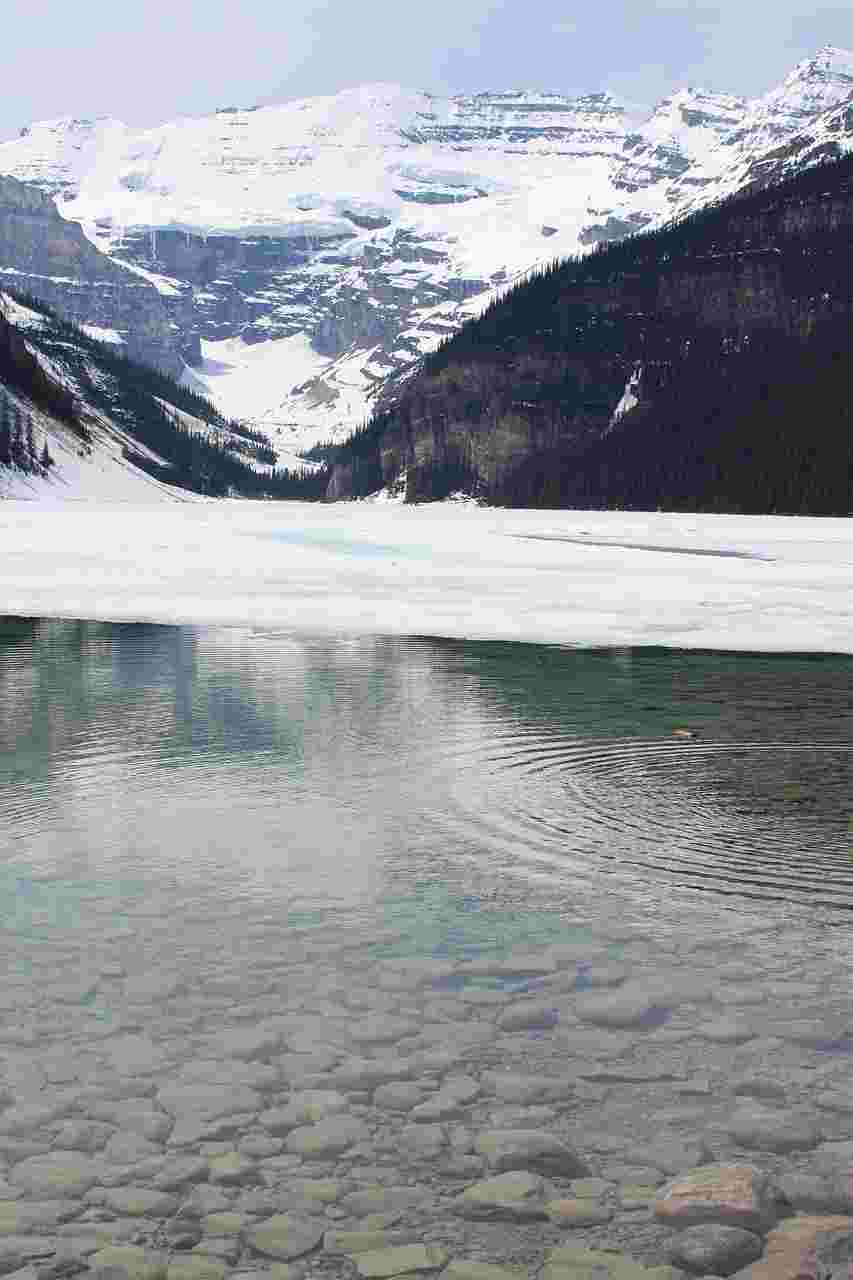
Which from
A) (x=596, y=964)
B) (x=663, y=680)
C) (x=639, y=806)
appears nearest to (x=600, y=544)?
(x=663, y=680)

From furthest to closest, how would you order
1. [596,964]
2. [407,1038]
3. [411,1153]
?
[596,964], [407,1038], [411,1153]

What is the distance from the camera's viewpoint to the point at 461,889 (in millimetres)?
9133

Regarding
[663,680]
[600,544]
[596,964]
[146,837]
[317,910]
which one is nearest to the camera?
[596,964]

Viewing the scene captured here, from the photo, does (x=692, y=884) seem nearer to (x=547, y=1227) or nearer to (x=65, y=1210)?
(x=547, y=1227)

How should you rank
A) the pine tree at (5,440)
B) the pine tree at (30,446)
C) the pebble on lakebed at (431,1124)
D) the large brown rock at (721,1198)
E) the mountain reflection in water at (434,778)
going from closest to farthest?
the pebble on lakebed at (431,1124) → the large brown rock at (721,1198) → the mountain reflection in water at (434,778) → the pine tree at (5,440) → the pine tree at (30,446)

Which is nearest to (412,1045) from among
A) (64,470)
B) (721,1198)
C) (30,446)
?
(721,1198)

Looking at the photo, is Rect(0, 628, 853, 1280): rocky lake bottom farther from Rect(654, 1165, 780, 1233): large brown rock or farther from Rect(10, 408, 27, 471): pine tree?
Rect(10, 408, 27, 471): pine tree

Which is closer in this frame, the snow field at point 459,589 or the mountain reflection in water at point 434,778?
the mountain reflection in water at point 434,778

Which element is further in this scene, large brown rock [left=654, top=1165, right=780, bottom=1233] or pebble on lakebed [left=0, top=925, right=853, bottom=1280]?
large brown rock [left=654, top=1165, right=780, bottom=1233]

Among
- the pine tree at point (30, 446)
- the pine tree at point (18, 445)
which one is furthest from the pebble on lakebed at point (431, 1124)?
the pine tree at point (30, 446)

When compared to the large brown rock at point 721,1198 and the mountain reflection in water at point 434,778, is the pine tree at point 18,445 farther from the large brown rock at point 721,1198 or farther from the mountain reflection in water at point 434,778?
the large brown rock at point 721,1198

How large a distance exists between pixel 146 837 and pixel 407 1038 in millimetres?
4373

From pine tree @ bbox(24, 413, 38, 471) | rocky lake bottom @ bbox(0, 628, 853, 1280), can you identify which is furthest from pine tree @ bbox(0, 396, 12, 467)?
rocky lake bottom @ bbox(0, 628, 853, 1280)

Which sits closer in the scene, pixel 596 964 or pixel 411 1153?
pixel 411 1153
